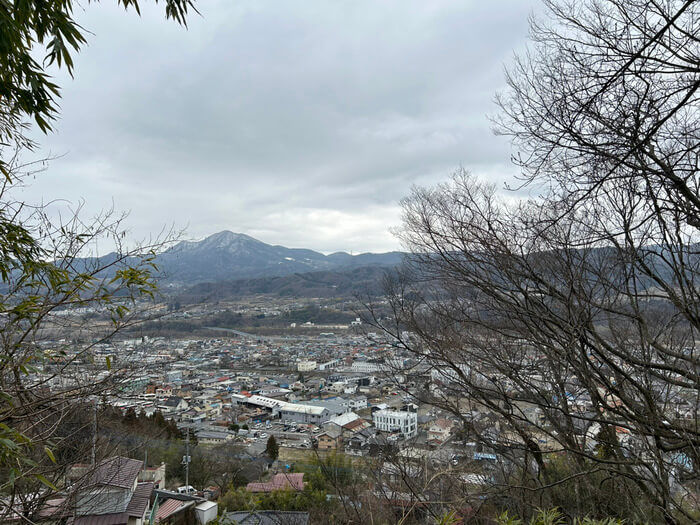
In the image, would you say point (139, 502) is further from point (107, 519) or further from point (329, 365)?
point (329, 365)

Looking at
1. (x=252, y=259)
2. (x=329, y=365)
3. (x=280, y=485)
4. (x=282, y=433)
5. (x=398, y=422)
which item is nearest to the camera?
(x=280, y=485)

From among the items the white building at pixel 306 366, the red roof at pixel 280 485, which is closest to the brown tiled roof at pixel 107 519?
the red roof at pixel 280 485

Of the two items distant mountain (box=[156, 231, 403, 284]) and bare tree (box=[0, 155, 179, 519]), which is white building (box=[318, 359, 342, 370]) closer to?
bare tree (box=[0, 155, 179, 519])

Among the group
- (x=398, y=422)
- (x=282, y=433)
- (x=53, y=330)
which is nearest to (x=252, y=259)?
(x=282, y=433)

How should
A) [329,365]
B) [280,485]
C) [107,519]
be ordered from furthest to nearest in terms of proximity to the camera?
[329,365] < [280,485] < [107,519]

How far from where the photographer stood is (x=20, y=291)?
6.44 feet

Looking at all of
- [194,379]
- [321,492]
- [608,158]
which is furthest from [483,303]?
[194,379]

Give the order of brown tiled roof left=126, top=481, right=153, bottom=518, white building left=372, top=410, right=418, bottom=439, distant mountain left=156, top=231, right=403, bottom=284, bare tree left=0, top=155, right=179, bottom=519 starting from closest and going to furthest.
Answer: bare tree left=0, top=155, right=179, bottom=519 < brown tiled roof left=126, top=481, right=153, bottom=518 < white building left=372, top=410, right=418, bottom=439 < distant mountain left=156, top=231, right=403, bottom=284

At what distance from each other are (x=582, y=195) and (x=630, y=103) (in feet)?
1.61

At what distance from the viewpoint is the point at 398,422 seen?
42.4 feet

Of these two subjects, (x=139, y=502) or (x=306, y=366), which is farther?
(x=306, y=366)

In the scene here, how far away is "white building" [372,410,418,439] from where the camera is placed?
38.1 feet

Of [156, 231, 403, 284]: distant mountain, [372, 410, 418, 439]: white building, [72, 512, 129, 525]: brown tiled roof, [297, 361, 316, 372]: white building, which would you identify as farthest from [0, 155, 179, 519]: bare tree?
[156, 231, 403, 284]: distant mountain

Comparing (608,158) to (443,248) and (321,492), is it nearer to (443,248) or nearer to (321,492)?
(443,248)
